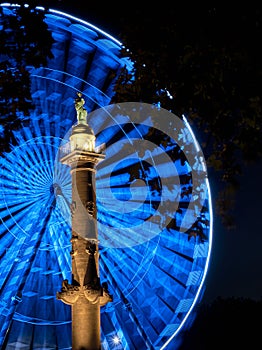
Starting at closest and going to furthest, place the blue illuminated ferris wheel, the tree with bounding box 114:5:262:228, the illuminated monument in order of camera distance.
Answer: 1. the tree with bounding box 114:5:262:228
2. the illuminated monument
3. the blue illuminated ferris wheel

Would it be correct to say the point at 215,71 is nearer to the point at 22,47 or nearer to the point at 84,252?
the point at 22,47

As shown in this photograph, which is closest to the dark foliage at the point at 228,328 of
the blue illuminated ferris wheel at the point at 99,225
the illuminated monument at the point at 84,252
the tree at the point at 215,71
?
the blue illuminated ferris wheel at the point at 99,225

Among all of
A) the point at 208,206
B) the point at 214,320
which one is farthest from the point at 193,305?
the point at 214,320

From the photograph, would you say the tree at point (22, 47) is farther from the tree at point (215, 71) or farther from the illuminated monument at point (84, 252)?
the illuminated monument at point (84, 252)

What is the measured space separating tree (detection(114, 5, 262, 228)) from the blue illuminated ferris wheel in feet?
29.2

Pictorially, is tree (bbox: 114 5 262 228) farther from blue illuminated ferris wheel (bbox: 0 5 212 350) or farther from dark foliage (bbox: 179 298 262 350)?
dark foliage (bbox: 179 298 262 350)

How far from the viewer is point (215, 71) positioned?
24.6ft

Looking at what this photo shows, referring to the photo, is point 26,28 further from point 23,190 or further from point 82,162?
point 23,190

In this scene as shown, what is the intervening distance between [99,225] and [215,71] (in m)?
10.5

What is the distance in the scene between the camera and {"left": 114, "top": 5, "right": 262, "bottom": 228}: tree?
7.01 meters

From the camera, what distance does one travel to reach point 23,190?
54.9ft

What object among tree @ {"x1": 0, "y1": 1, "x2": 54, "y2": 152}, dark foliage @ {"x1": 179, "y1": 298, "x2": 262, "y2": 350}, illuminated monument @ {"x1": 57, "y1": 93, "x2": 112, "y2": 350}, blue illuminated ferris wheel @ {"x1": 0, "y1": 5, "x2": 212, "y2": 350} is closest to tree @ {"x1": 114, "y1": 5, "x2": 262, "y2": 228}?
tree @ {"x1": 0, "y1": 1, "x2": 54, "y2": 152}

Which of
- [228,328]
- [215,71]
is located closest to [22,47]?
A: [215,71]

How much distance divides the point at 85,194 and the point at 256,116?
7.47 metres
